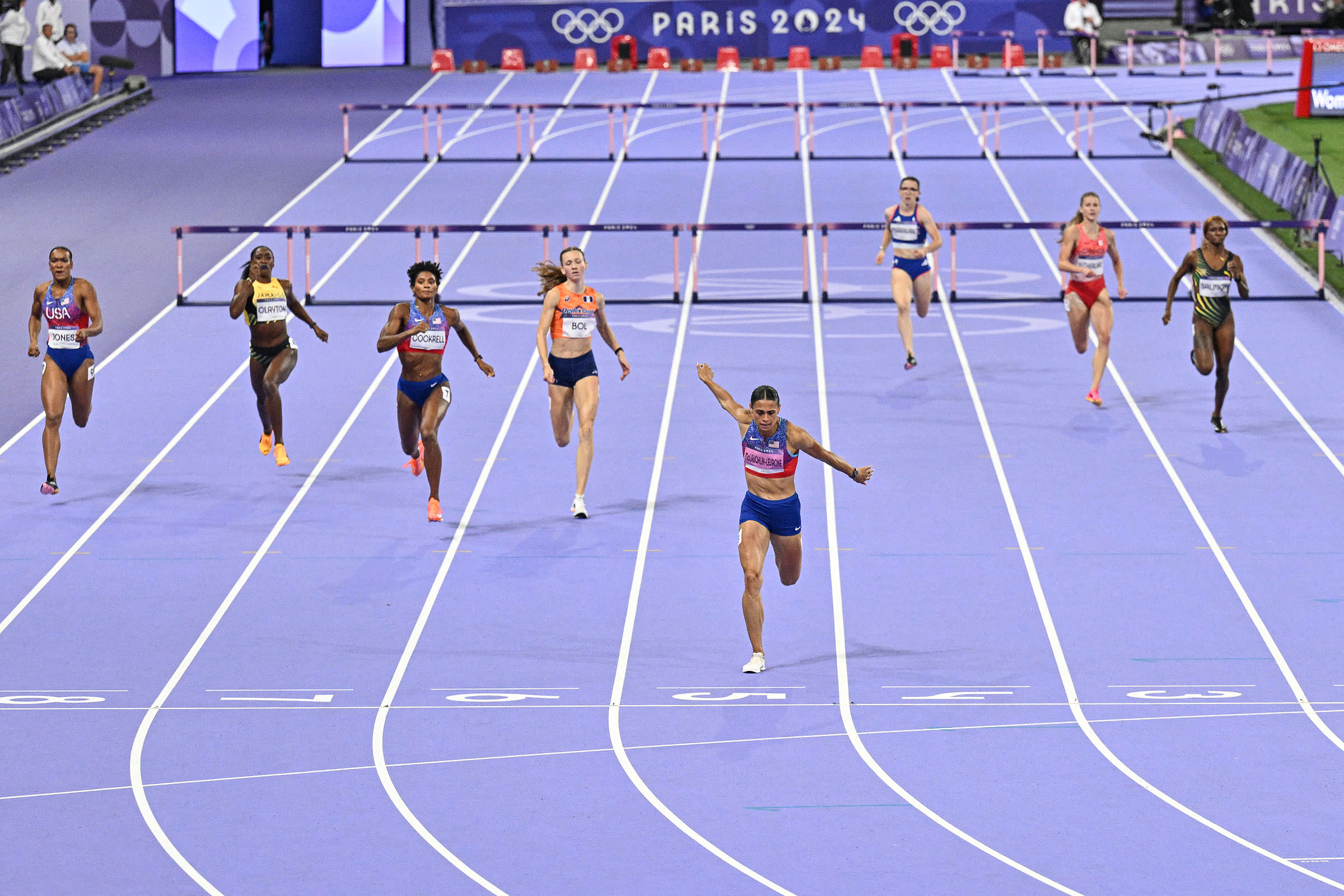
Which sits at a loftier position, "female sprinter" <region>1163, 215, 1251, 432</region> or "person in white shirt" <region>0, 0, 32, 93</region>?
"person in white shirt" <region>0, 0, 32, 93</region>

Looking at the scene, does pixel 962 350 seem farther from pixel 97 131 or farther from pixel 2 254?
pixel 97 131

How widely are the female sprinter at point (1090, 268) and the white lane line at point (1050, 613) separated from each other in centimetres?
79

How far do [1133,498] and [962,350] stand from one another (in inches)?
195

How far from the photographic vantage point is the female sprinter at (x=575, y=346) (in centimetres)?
1402

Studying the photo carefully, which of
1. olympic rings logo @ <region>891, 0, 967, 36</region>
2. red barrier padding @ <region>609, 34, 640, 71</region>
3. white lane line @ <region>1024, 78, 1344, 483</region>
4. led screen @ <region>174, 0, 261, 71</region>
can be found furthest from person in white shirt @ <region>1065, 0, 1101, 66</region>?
led screen @ <region>174, 0, 261, 71</region>

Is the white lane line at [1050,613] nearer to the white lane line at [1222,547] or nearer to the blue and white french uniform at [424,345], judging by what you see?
the white lane line at [1222,547]

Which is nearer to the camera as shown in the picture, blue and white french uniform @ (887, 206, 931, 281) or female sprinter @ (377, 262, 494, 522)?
female sprinter @ (377, 262, 494, 522)

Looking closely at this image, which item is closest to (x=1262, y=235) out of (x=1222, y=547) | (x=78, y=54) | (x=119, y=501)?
(x=1222, y=547)

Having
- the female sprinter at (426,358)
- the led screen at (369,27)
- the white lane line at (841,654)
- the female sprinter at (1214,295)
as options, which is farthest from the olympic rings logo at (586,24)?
the female sprinter at (426,358)

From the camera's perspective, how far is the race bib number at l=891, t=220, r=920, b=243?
58.7 ft

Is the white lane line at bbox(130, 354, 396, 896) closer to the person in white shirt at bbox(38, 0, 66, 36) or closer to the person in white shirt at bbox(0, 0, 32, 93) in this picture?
the person in white shirt at bbox(38, 0, 66, 36)

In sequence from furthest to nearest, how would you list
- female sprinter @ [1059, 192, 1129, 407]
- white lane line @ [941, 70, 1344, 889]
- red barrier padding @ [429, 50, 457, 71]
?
red barrier padding @ [429, 50, 457, 71] < female sprinter @ [1059, 192, 1129, 407] < white lane line @ [941, 70, 1344, 889]

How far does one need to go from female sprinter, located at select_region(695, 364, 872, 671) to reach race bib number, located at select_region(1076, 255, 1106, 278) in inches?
257

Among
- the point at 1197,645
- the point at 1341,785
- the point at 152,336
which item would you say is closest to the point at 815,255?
the point at 152,336
